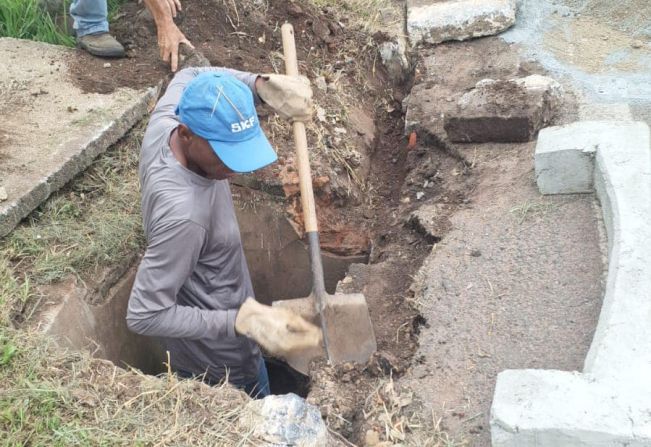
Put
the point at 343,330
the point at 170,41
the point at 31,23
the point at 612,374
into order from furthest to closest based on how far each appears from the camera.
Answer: the point at 31,23, the point at 170,41, the point at 343,330, the point at 612,374

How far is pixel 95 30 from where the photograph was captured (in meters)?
4.64

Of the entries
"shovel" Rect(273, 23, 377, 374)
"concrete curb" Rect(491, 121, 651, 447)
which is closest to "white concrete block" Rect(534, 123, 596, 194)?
"concrete curb" Rect(491, 121, 651, 447)

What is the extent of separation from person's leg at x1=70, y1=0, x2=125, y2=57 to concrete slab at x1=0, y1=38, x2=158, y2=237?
0.17 m

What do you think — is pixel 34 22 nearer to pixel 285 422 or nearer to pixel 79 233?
pixel 79 233

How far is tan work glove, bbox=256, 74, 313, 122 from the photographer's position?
321cm

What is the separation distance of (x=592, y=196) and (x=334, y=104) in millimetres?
1953

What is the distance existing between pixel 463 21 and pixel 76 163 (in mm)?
2988

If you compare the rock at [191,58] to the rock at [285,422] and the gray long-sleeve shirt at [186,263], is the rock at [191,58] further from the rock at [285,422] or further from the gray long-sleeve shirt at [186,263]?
the rock at [285,422]

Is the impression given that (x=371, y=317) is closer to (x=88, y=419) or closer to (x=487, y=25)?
(x=88, y=419)

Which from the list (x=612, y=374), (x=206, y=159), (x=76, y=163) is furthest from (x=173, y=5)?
(x=612, y=374)

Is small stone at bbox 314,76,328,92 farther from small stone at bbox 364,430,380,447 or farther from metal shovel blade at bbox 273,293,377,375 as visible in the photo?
small stone at bbox 364,430,380,447

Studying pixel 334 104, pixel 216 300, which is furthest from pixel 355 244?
pixel 216 300

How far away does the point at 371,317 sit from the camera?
128 inches

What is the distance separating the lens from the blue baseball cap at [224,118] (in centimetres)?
248
